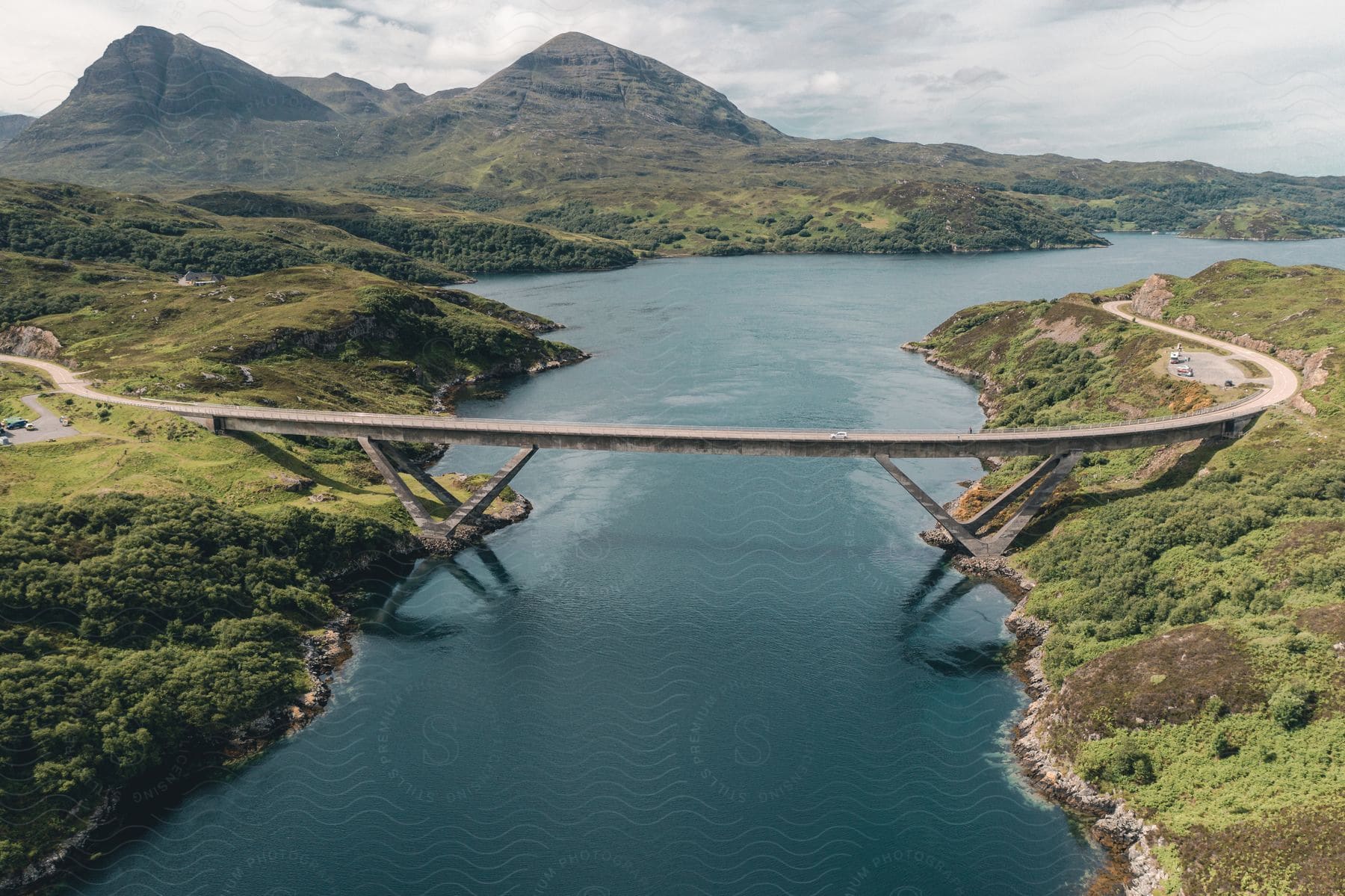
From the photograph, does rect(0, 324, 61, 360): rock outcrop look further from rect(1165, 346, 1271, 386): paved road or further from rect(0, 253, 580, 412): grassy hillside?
rect(1165, 346, 1271, 386): paved road

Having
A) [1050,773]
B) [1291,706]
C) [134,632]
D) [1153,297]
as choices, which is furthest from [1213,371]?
[134,632]

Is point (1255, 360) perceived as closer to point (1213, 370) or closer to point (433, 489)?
point (1213, 370)

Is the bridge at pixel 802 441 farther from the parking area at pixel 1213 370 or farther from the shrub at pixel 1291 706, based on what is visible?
the shrub at pixel 1291 706

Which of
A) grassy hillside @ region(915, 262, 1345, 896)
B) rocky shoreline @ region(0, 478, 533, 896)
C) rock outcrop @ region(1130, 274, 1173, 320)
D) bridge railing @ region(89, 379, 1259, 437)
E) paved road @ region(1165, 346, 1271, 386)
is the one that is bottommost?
rocky shoreline @ region(0, 478, 533, 896)

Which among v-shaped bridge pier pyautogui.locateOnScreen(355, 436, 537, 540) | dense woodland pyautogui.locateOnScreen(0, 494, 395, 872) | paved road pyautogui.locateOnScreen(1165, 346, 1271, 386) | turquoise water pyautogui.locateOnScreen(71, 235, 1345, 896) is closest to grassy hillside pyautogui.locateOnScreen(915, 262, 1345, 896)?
paved road pyautogui.locateOnScreen(1165, 346, 1271, 386)

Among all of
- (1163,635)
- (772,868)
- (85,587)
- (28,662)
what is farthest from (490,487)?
(1163,635)

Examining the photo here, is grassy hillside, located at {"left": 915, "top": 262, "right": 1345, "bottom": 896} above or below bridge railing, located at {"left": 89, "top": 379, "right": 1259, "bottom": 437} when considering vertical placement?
below
